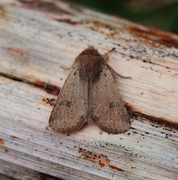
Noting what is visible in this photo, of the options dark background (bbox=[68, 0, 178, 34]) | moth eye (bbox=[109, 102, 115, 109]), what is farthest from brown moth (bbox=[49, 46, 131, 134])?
dark background (bbox=[68, 0, 178, 34])

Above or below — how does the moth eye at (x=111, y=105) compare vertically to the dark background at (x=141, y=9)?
below

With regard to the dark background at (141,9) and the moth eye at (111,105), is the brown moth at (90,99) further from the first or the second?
the dark background at (141,9)

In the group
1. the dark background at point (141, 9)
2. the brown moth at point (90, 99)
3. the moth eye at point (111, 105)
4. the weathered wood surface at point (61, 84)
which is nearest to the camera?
the weathered wood surface at point (61, 84)

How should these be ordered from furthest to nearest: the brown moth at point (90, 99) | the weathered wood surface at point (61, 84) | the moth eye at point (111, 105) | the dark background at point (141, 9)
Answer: the dark background at point (141, 9) → the moth eye at point (111, 105) → the brown moth at point (90, 99) → the weathered wood surface at point (61, 84)

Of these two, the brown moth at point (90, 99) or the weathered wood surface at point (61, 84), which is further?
the brown moth at point (90, 99)

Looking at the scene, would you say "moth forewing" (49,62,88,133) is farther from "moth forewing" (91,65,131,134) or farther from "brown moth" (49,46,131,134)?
"moth forewing" (91,65,131,134)

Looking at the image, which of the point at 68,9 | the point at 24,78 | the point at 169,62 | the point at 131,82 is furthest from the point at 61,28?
the point at 169,62

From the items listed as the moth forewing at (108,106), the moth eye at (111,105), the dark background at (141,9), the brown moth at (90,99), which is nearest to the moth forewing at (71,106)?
the brown moth at (90,99)

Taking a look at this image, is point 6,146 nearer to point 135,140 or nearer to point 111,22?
point 135,140
